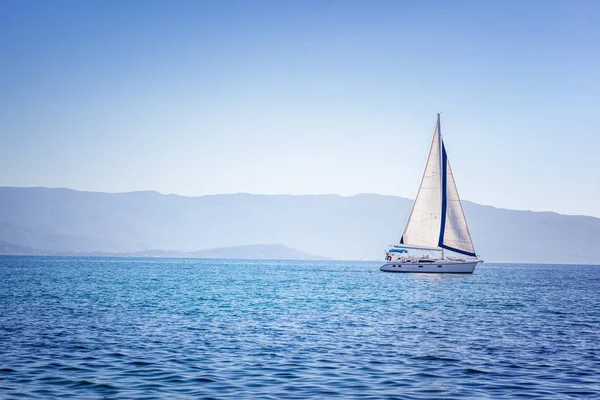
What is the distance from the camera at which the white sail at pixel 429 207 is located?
9256cm

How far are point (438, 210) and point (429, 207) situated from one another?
1.44m

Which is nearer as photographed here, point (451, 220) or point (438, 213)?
point (438, 213)

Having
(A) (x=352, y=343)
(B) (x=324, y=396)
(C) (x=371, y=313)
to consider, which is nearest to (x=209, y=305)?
(C) (x=371, y=313)

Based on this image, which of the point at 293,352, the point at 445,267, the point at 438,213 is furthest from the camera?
the point at 445,267

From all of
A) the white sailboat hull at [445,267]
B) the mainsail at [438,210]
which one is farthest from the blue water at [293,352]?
the white sailboat hull at [445,267]

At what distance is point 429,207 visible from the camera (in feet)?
309

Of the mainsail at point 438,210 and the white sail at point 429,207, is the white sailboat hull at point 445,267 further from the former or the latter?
the white sail at point 429,207

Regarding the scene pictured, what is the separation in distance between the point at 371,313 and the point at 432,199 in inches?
2234

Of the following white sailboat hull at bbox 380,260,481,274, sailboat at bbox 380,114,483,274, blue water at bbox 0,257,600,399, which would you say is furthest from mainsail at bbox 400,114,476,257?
blue water at bbox 0,257,600,399

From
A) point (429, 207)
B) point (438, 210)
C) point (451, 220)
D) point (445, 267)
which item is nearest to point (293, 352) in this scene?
point (429, 207)

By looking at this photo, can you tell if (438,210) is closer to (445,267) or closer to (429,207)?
(429,207)

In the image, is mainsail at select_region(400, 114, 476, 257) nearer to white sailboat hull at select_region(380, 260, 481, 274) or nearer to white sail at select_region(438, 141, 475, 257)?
white sail at select_region(438, 141, 475, 257)

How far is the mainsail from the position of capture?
9262cm

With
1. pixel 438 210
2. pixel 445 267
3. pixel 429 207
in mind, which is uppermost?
pixel 429 207
